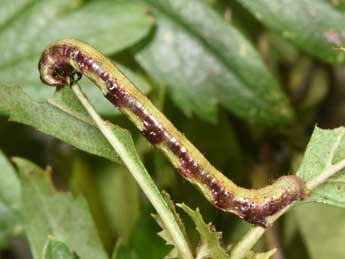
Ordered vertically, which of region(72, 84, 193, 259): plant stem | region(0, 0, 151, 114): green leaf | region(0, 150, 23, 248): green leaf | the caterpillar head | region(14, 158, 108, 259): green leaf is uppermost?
region(0, 0, 151, 114): green leaf

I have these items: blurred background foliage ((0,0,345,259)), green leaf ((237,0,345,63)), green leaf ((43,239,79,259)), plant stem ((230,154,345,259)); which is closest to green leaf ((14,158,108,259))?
blurred background foliage ((0,0,345,259))

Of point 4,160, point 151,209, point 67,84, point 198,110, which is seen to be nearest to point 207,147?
point 198,110

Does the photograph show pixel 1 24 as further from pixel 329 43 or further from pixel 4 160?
pixel 329 43

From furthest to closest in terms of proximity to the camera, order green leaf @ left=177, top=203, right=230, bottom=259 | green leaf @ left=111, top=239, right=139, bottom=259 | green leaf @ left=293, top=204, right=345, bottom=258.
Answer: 1. green leaf @ left=293, top=204, right=345, bottom=258
2. green leaf @ left=111, top=239, right=139, bottom=259
3. green leaf @ left=177, top=203, right=230, bottom=259

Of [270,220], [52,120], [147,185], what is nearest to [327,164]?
[270,220]

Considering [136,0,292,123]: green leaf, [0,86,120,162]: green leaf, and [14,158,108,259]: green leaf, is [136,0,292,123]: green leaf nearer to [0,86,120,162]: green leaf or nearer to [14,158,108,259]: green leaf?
[14,158,108,259]: green leaf

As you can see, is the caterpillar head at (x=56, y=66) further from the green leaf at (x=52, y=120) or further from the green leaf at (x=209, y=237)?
the green leaf at (x=209, y=237)
